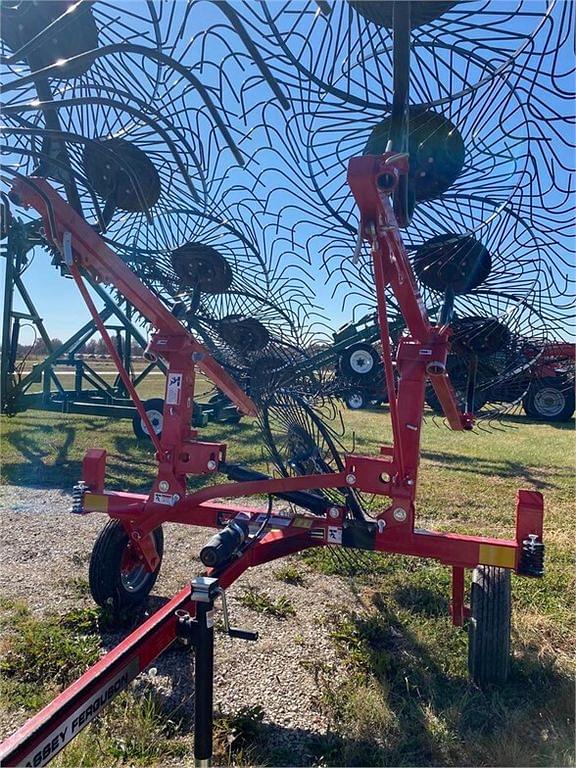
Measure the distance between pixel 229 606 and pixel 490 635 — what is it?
1660mm

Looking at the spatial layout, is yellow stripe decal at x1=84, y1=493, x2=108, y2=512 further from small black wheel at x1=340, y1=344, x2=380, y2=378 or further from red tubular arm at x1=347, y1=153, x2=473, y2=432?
small black wheel at x1=340, y1=344, x2=380, y2=378

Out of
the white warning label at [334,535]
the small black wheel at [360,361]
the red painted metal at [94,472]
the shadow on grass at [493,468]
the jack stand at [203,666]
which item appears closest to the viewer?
the jack stand at [203,666]

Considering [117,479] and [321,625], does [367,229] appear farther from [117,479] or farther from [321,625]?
[117,479]

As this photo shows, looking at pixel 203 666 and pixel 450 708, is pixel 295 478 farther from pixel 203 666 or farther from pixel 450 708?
pixel 450 708

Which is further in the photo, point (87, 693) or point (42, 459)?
point (42, 459)

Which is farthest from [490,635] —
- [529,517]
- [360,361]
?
[360,361]

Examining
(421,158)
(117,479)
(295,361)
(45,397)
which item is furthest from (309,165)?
(45,397)

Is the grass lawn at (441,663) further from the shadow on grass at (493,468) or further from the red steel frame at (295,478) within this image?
the shadow on grass at (493,468)

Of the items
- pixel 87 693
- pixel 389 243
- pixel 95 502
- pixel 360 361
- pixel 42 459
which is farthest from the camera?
pixel 42 459

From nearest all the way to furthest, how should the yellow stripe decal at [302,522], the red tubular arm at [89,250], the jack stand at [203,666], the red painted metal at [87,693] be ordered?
1. the red painted metal at [87,693]
2. the jack stand at [203,666]
3. the red tubular arm at [89,250]
4. the yellow stripe decal at [302,522]

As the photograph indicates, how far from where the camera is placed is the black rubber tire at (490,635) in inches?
113

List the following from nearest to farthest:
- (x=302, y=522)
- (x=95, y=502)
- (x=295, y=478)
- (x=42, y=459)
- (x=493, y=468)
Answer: (x=295, y=478) < (x=302, y=522) < (x=95, y=502) < (x=42, y=459) < (x=493, y=468)

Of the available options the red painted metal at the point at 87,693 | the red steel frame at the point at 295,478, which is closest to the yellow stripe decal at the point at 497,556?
the red steel frame at the point at 295,478

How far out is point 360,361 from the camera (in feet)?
16.8
